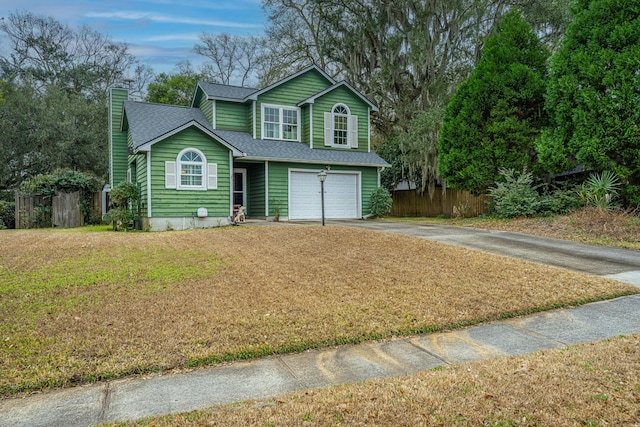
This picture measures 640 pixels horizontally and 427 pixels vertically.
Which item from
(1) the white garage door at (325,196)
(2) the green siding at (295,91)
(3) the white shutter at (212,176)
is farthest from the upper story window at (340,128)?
(3) the white shutter at (212,176)

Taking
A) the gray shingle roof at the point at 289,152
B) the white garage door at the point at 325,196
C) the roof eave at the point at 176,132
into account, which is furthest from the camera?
the white garage door at the point at 325,196

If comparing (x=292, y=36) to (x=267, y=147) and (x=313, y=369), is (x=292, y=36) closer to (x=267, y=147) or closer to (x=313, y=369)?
(x=267, y=147)

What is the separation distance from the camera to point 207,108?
16953mm

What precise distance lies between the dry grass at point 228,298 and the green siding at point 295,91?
9.58 meters

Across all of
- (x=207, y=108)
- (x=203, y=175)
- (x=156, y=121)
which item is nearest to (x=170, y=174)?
(x=203, y=175)

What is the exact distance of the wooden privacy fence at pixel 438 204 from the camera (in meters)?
17.7

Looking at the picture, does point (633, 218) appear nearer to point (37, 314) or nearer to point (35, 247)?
point (37, 314)

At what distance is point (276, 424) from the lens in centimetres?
256

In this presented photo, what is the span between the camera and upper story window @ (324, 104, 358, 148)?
17.6 m

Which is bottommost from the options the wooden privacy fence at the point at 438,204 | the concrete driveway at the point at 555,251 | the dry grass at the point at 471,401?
the dry grass at the point at 471,401

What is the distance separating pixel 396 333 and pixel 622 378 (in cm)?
201

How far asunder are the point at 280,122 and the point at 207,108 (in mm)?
3117

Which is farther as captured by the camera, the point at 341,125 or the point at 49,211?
the point at 341,125

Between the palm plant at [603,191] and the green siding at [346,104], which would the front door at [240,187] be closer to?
the green siding at [346,104]
